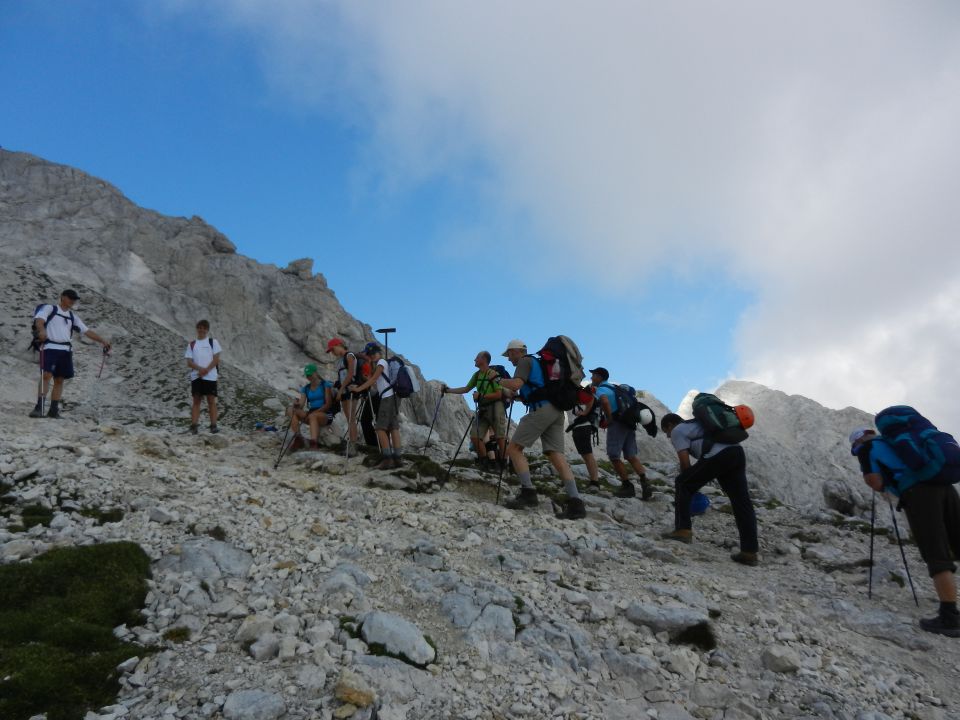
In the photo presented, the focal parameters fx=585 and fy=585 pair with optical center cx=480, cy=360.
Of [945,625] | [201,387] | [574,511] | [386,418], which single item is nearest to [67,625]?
[574,511]

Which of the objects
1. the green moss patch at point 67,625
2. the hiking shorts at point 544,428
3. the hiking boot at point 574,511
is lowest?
the green moss patch at point 67,625

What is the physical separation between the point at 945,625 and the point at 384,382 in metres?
10.3

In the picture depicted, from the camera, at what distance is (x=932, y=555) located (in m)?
7.38

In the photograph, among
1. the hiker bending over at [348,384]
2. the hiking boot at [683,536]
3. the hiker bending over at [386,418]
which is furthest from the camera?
the hiker bending over at [348,384]

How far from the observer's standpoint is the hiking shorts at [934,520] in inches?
289

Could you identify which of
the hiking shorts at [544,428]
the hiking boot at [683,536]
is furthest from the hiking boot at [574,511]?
the hiking boot at [683,536]

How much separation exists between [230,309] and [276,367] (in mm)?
6833

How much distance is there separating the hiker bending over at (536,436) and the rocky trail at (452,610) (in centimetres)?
48

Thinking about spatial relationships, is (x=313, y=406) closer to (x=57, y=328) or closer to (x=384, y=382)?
(x=384, y=382)

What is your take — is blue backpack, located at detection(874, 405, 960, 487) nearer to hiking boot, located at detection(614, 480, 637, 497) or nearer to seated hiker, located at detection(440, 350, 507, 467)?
hiking boot, located at detection(614, 480, 637, 497)

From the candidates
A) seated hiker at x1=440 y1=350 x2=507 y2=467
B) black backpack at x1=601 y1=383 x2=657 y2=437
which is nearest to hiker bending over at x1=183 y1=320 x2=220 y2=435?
seated hiker at x1=440 y1=350 x2=507 y2=467

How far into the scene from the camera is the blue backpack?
24.0ft

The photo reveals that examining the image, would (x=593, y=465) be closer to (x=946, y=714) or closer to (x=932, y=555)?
(x=932, y=555)

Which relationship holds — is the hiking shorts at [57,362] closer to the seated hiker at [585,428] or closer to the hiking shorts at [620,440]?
the seated hiker at [585,428]
